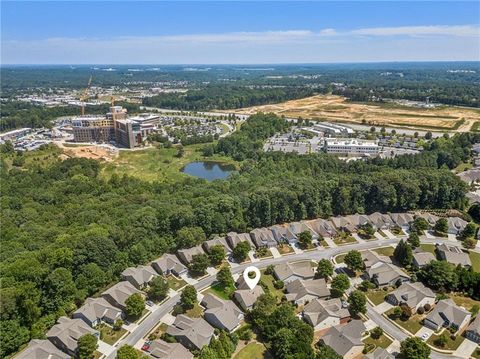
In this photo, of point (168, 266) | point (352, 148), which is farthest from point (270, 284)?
point (352, 148)

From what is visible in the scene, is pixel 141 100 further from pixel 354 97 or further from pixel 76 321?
pixel 76 321


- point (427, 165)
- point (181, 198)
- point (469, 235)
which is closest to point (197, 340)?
point (181, 198)

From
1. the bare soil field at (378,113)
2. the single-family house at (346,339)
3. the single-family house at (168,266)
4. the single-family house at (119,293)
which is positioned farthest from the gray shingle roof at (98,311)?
the bare soil field at (378,113)

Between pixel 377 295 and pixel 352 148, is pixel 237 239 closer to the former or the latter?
pixel 377 295

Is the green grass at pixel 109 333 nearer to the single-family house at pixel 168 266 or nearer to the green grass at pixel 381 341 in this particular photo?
the single-family house at pixel 168 266

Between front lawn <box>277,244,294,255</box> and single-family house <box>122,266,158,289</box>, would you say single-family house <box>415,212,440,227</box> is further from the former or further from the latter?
single-family house <box>122,266,158,289</box>

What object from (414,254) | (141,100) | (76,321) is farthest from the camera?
(141,100)
